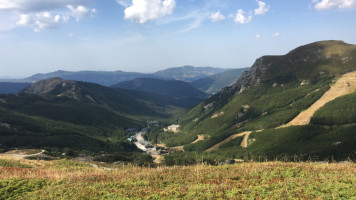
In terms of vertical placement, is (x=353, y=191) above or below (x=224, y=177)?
above

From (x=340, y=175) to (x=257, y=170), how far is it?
664cm

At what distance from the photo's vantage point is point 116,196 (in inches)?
639

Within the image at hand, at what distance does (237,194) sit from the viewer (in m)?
14.7

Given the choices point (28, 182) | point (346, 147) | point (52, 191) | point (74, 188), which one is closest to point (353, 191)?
point (74, 188)

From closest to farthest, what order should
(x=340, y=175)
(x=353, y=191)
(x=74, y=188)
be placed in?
(x=353, y=191)
(x=340, y=175)
(x=74, y=188)

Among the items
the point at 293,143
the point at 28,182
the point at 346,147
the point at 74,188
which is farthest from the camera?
the point at 293,143

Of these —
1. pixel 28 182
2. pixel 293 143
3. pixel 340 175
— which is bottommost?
pixel 293 143

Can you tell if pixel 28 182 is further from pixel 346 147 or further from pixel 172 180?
pixel 346 147

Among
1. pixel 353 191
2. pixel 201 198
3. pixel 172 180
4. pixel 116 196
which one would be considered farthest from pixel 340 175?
pixel 116 196

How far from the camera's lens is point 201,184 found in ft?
57.0

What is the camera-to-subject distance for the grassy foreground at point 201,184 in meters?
14.5

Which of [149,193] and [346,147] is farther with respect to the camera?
[346,147]

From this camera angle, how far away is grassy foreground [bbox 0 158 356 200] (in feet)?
47.4

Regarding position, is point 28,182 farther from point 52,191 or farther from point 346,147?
point 346,147
